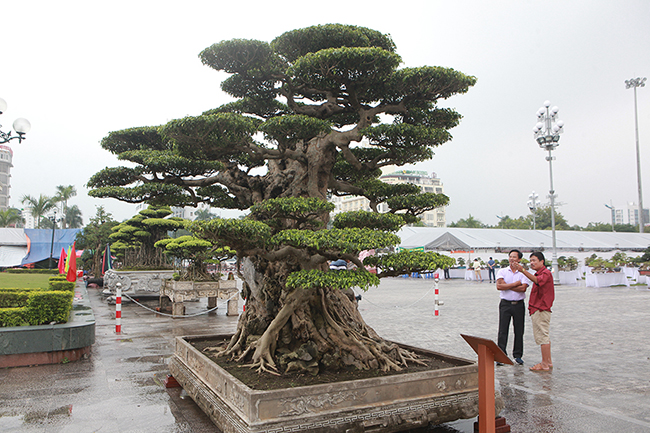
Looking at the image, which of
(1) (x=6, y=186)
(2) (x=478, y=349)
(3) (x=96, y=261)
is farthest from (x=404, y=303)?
(1) (x=6, y=186)

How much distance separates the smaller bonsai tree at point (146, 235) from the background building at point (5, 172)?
3583 inches

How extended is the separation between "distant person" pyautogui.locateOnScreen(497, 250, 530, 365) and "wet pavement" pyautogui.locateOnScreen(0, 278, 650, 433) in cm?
41

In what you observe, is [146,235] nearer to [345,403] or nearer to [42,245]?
[345,403]

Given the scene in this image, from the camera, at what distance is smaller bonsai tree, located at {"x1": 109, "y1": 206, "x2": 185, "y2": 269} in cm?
2089

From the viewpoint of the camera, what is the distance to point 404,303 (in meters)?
15.9

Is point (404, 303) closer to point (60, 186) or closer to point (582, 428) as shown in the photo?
point (582, 428)

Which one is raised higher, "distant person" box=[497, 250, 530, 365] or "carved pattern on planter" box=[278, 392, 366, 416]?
"distant person" box=[497, 250, 530, 365]

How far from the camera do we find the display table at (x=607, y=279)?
2170 cm

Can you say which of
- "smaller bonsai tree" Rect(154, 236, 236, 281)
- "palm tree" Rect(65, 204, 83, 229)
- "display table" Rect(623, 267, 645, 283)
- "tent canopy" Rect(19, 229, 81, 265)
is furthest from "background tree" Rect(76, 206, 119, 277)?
"palm tree" Rect(65, 204, 83, 229)

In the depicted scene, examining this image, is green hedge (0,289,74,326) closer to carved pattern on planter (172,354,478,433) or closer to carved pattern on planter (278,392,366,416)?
carved pattern on planter (172,354,478,433)

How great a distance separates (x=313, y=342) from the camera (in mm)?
5160

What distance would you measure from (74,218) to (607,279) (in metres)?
85.0

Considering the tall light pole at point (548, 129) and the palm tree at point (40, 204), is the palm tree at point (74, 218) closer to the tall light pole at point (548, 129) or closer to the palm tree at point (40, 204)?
the palm tree at point (40, 204)

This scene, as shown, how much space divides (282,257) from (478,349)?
2.50 metres
